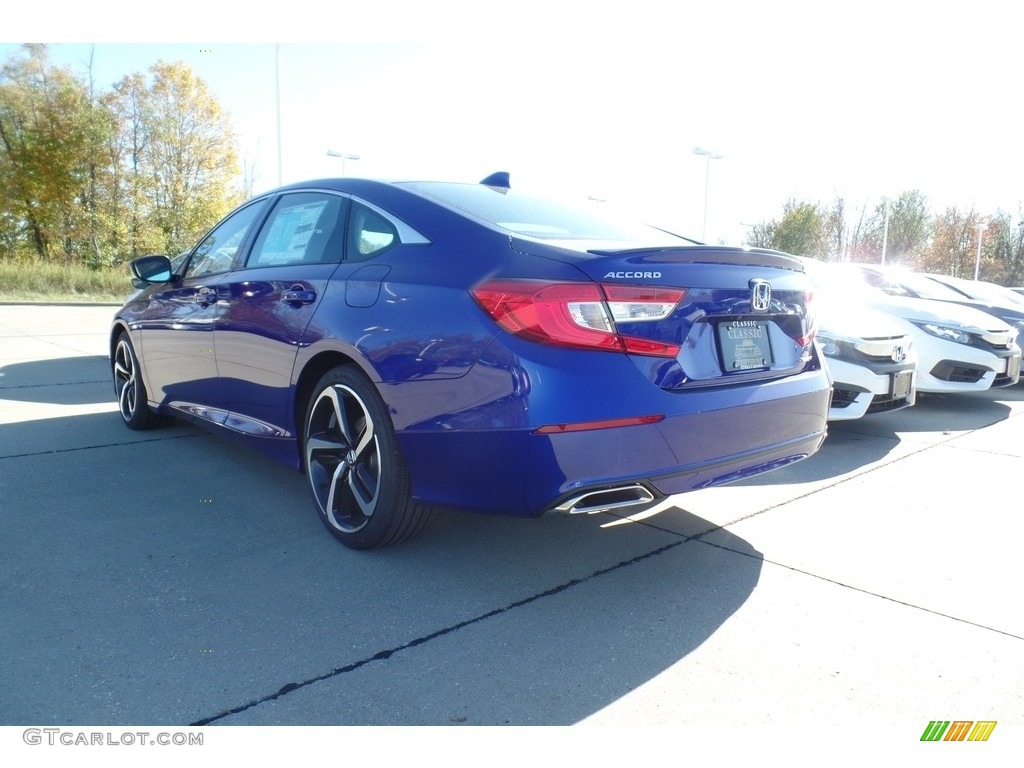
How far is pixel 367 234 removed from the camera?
3289 mm

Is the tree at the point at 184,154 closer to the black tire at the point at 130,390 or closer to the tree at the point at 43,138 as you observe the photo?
the tree at the point at 43,138

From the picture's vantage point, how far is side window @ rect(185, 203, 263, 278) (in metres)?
4.25

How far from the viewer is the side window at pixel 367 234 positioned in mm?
3176

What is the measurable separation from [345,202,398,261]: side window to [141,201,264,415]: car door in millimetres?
1041

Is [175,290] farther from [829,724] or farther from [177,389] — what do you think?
[829,724]

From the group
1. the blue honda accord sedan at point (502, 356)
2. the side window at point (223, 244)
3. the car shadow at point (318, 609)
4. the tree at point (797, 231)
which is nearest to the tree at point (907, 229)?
the tree at point (797, 231)

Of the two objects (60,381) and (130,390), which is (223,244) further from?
(60,381)

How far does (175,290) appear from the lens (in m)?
4.68

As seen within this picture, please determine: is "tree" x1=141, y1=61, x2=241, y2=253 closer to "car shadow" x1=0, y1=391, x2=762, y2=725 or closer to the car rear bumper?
"car shadow" x1=0, y1=391, x2=762, y2=725

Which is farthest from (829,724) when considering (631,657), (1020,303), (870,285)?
(1020,303)

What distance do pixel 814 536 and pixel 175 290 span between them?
3760 mm

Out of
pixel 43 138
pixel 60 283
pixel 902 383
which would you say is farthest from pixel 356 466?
pixel 43 138

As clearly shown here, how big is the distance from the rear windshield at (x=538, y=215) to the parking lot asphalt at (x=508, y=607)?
1.32 m

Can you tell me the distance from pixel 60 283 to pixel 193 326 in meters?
22.5
